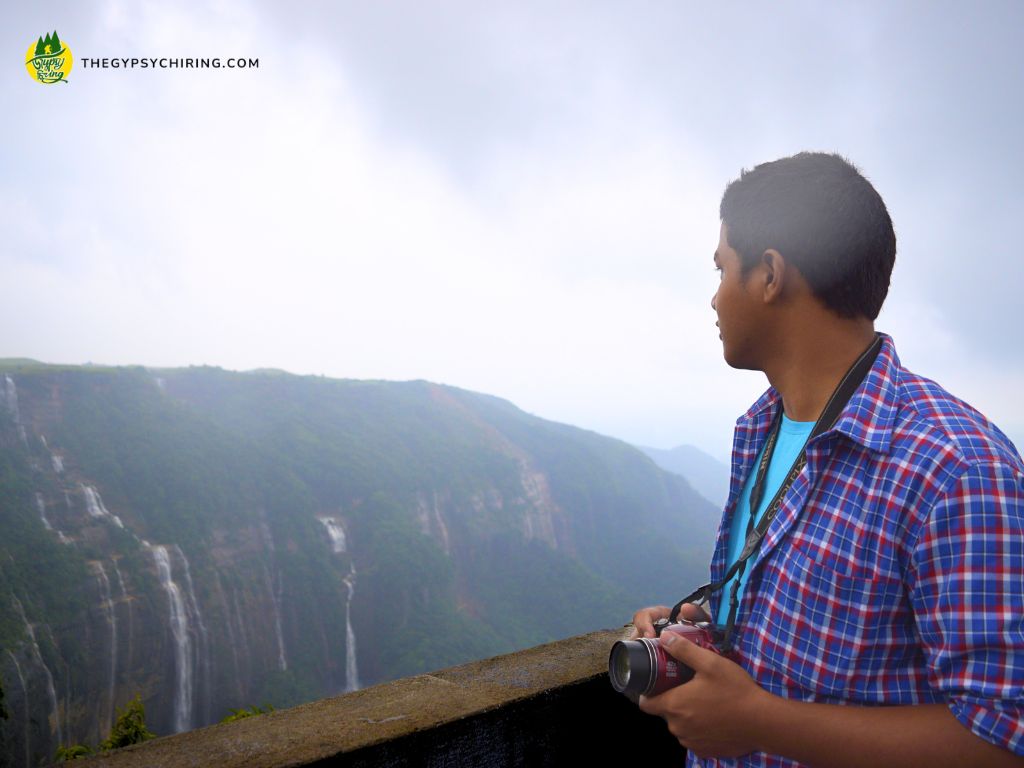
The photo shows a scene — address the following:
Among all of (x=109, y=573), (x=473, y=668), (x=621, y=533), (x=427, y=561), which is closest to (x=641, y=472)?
(x=621, y=533)

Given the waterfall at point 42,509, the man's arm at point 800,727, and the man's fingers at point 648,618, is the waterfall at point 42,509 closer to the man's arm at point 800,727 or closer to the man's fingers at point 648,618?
the man's fingers at point 648,618

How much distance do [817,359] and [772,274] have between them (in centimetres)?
23

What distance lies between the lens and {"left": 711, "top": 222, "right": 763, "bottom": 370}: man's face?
1.56m

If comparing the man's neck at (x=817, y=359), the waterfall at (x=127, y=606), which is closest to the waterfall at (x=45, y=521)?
the waterfall at (x=127, y=606)

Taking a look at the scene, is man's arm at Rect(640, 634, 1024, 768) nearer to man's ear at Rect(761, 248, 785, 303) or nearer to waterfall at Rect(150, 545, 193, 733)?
man's ear at Rect(761, 248, 785, 303)

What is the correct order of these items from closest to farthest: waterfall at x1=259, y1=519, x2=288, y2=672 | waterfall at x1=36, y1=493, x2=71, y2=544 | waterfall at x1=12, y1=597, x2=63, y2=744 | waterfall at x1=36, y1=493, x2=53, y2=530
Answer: waterfall at x1=12, y1=597, x2=63, y2=744, waterfall at x1=36, y1=493, x2=71, y2=544, waterfall at x1=36, y1=493, x2=53, y2=530, waterfall at x1=259, y1=519, x2=288, y2=672

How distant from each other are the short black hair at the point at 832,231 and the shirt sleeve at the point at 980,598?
1.80 ft

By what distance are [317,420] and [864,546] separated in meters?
95.9

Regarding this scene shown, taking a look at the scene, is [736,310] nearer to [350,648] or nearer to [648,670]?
[648,670]

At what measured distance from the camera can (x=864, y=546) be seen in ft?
3.76

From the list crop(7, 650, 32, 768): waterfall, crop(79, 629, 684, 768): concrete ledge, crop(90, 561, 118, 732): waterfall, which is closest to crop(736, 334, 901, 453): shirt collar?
crop(79, 629, 684, 768): concrete ledge

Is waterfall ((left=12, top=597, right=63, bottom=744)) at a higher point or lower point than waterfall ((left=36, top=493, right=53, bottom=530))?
lower

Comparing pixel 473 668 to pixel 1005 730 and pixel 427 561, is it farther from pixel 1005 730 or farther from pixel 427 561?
pixel 427 561

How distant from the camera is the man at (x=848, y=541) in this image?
1008 mm
